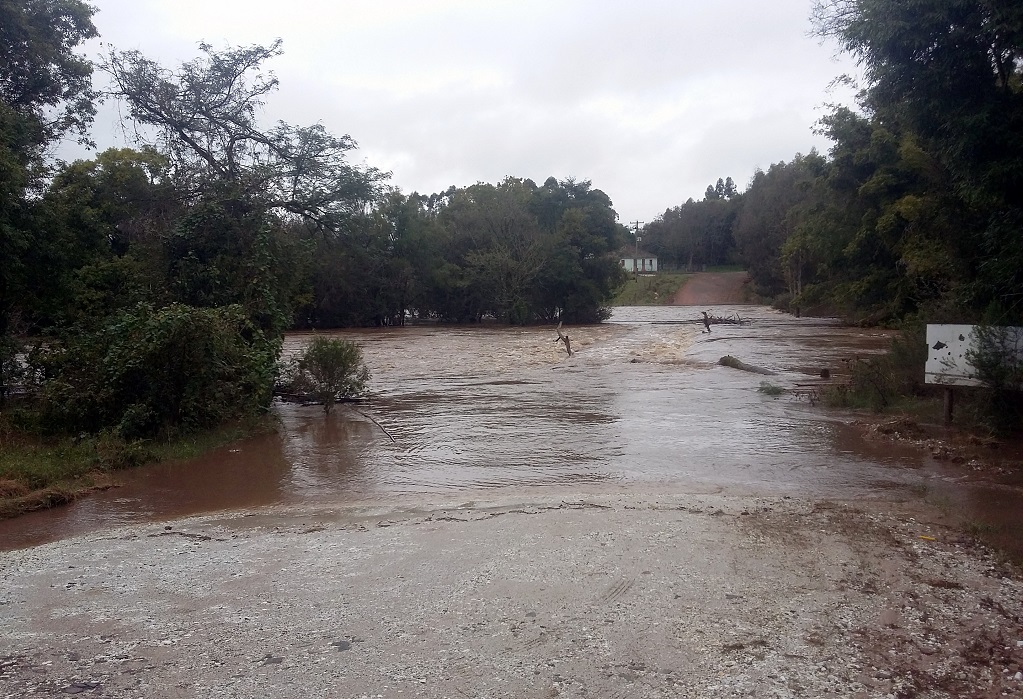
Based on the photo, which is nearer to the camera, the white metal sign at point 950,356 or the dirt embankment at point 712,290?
the white metal sign at point 950,356

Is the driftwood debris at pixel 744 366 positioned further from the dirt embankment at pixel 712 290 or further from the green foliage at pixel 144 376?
the dirt embankment at pixel 712 290

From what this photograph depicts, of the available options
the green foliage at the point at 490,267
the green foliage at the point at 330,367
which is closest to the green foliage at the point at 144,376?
the green foliage at the point at 330,367

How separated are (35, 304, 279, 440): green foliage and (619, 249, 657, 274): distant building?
348 ft

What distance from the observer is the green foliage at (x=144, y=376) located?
12.4 m

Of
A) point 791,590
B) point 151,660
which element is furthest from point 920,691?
point 151,660

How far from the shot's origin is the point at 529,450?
1251 cm

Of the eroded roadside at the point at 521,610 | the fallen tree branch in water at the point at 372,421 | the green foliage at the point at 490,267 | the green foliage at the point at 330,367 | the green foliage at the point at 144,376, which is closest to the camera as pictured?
the eroded roadside at the point at 521,610

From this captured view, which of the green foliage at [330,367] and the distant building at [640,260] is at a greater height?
the distant building at [640,260]

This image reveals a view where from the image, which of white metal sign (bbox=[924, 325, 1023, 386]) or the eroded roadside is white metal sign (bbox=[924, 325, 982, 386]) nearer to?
white metal sign (bbox=[924, 325, 1023, 386])

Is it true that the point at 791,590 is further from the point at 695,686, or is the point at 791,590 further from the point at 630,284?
the point at 630,284

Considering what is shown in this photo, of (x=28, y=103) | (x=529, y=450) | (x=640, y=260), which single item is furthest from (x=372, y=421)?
(x=640, y=260)

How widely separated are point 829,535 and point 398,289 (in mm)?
51455

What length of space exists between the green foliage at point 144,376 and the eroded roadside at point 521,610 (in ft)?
16.4

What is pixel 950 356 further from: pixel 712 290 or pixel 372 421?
pixel 712 290
